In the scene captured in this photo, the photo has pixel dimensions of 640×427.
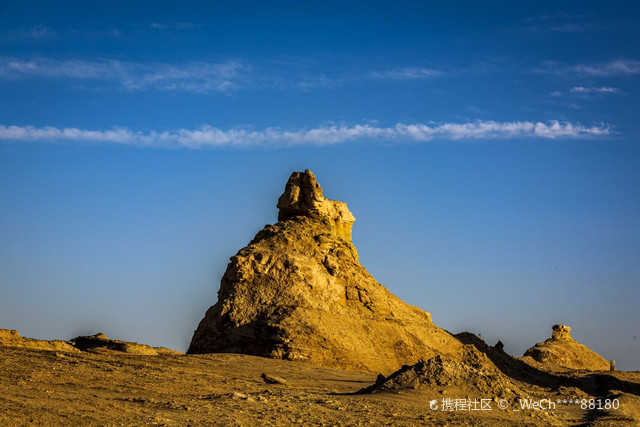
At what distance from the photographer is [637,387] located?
3528cm

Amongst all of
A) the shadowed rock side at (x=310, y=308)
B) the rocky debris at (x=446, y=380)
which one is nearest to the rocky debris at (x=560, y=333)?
the shadowed rock side at (x=310, y=308)

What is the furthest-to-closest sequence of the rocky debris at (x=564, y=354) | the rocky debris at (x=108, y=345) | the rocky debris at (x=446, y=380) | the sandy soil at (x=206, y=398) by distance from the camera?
the rocky debris at (x=564, y=354) < the rocky debris at (x=108, y=345) < the rocky debris at (x=446, y=380) < the sandy soil at (x=206, y=398)

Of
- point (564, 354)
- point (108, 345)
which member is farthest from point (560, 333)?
point (108, 345)

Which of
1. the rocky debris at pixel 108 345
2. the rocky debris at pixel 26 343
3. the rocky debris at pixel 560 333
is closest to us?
the rocky debris at pixel 26 343

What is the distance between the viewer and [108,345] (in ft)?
92.1

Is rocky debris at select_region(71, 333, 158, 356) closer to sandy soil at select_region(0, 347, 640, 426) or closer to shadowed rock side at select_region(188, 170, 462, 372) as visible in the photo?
sandy soil at select_region(0, 347, 640, 426)

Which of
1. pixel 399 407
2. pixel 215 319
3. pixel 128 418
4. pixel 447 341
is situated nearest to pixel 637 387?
pixel 447 341

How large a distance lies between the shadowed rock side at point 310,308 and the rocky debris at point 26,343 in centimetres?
585

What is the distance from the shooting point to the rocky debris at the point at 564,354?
53.0 m

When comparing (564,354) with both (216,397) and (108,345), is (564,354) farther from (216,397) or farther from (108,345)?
(216,397)

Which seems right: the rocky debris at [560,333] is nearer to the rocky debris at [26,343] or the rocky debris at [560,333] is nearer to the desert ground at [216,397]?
the desert ground at [216,397]

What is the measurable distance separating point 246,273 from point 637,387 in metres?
18.6

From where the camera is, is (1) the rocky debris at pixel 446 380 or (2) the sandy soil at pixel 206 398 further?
(1) the rocky debris at pixel 446 380

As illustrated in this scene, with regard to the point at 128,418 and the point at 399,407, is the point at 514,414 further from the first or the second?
the point at 128,418
